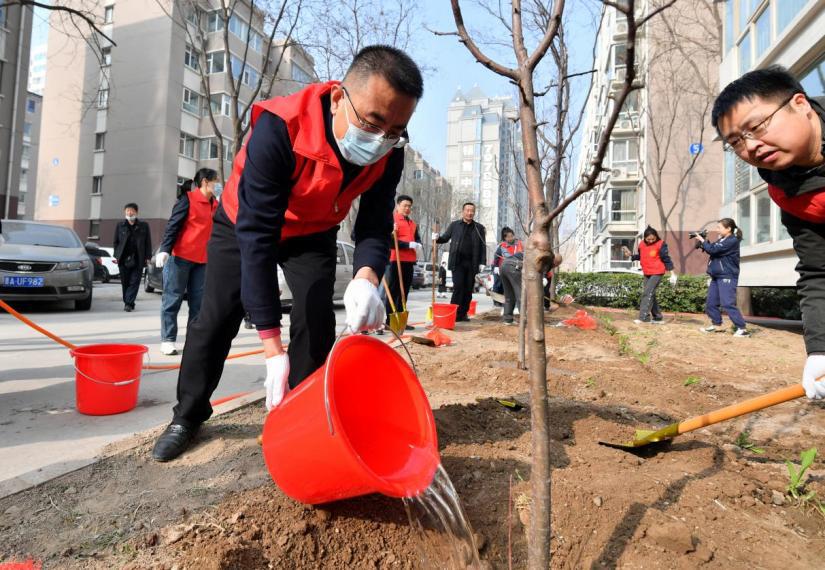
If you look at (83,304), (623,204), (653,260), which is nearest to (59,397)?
(83,304)

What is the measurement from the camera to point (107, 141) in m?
23.7

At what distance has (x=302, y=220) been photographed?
2068mm

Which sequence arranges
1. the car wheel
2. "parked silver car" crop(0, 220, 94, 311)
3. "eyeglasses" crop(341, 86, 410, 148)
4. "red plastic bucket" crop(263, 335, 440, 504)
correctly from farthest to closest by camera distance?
the car wheel → "parked silver car" crop(0, 220, 94, 311) → "eyeglasses" crop(341, 86, 410, 148) → "red plastic bucket" crop(263, 335, 440, 504)

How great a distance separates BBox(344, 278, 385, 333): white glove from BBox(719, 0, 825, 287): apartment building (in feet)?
26.7

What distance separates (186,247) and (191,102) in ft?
75.7

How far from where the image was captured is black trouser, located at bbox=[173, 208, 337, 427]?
6.95 feet

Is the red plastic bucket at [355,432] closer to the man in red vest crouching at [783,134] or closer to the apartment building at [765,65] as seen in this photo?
the man in red vest crouching at [783,134]

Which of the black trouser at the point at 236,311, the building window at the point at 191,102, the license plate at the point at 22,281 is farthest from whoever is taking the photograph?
the building window at the point at 191,102

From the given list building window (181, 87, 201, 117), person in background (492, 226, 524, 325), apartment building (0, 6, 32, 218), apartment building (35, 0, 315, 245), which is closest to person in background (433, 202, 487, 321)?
person in background (492, 226, 524, 325)

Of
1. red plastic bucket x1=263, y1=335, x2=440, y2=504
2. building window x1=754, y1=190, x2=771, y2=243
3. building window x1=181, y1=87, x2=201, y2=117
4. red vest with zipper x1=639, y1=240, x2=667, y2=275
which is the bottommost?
red plastic bucket x1=263, y1=335, x2=440, y2=504

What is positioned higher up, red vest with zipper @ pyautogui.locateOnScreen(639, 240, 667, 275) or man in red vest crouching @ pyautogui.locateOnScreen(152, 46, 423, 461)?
red vest with zipper @ pyautogui.locateOnScreen(639, 240, 667, 275)

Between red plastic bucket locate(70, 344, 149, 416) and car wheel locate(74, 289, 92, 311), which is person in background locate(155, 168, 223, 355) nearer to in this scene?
red plastic bucket locate(70, 344, 149, 416)

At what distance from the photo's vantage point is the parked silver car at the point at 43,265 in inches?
271

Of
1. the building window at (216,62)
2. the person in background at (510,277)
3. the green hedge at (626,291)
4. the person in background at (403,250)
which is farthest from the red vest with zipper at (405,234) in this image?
the building window at (216,62)
